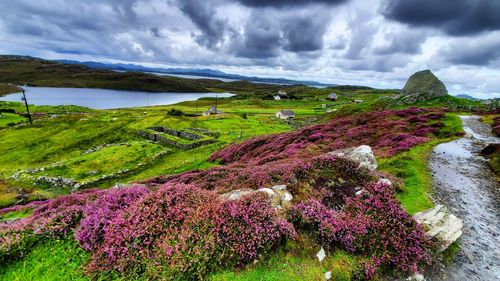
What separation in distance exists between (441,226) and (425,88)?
220 feet

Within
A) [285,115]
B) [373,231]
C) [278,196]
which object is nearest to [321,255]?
[373,231]

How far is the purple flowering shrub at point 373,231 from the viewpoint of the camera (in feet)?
29.8

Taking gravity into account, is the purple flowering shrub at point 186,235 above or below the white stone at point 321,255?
above

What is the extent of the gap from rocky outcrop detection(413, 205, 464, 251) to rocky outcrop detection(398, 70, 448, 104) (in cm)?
6316

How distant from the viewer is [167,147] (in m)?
55.3

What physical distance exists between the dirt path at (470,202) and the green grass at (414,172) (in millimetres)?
606

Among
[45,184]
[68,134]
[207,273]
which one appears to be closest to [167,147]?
[45,184]

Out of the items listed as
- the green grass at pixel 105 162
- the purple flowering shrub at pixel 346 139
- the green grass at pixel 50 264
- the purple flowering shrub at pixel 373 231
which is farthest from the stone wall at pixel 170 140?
the purple flowering shrub at pixel 373 231

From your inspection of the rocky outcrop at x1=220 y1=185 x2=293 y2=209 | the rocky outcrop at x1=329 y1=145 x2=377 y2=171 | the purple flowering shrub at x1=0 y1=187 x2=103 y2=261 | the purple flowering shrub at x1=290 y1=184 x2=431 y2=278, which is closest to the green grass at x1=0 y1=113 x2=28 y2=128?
the purple flowering shrub at x1=0 y1=187 x2=103 y2=261

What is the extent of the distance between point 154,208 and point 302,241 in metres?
5.63

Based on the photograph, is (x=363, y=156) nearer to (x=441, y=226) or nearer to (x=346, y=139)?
(x=441, y=226)

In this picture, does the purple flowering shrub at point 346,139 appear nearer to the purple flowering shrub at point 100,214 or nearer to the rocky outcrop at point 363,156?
the rocky outcrop at point 363,156

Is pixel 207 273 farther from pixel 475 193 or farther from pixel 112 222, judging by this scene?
pixel 475 193

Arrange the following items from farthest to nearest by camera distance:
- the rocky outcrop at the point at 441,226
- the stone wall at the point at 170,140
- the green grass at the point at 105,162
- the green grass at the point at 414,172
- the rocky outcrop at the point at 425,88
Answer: the rocky outcrop at the point at 425,88 < the stone wall at the point at 170,140 < the green grass at the point at 105,162 < the green grass at the point at 414,172 < the rocky outcrop at the point at 441,226
